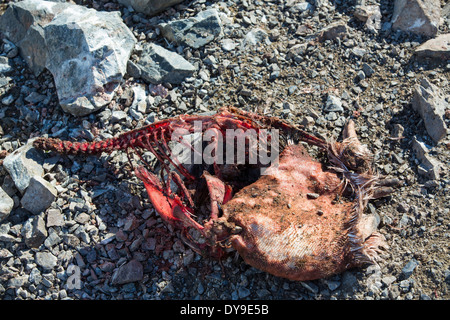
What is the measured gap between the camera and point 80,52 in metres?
4.75

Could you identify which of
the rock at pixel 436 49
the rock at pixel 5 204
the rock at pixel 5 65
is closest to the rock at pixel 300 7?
the rock at pixel 436 49

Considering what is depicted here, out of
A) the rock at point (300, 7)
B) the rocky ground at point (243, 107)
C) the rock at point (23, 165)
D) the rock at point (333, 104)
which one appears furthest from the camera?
the rock at point (300, 7)

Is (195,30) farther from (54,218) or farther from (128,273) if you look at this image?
(128,273)

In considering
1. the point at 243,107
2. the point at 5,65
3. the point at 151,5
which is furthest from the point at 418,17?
the point at 5,65

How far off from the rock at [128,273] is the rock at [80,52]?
6.01 feet

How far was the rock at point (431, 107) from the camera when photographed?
4.32 metres

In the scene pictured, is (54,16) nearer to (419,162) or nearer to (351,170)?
(351,170)

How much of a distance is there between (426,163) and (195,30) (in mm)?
3047

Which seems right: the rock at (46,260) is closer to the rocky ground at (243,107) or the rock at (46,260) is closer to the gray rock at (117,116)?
the rocky ground at (243,107)

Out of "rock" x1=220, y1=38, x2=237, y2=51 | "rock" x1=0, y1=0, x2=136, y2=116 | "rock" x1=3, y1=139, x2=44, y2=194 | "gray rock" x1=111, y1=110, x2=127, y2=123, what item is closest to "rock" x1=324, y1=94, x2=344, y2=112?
"rock" x1=220, y1=38, x2=237, y2=51

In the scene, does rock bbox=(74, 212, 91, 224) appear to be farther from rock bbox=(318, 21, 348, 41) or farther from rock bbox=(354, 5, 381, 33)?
rock bbox=(354, 5, 381, 33)

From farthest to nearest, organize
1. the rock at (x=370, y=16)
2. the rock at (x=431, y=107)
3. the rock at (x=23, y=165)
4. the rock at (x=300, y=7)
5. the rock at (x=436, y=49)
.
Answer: the rock at (x=300, y=7), the rock at (x=370, y=16), the rock at (x=436, y=49), the rock at (x=431, y=107), the rock at (x=23, y=165)

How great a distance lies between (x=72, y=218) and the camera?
13.5 ft

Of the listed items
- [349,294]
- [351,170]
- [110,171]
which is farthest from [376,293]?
[110,171]
